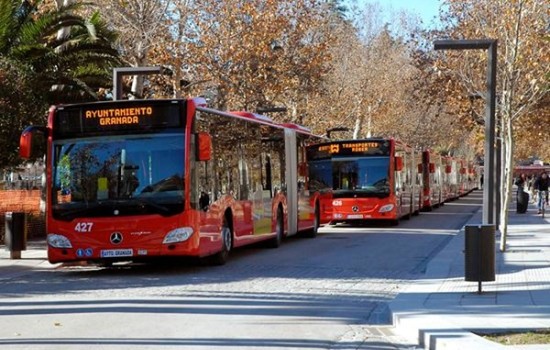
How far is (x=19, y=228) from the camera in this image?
19.1 m

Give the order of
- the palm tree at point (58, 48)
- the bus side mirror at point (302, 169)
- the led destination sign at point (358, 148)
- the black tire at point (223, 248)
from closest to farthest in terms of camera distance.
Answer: the black tire at point (223, 248) → the palm tree at point (58, 48) → the bus side mirror at point (302, 169) → the led destination sign at point (358, 148)

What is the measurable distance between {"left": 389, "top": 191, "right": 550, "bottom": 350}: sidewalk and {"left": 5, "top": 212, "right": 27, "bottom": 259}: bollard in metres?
8.59

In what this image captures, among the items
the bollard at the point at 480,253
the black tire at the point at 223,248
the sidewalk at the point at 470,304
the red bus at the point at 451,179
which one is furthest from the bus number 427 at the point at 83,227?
the red bus at the point at 451,179

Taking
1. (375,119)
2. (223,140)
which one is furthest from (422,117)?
(223,140)

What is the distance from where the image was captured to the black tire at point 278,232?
73.5 feet

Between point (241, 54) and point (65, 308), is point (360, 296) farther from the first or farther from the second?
point (241, 54)

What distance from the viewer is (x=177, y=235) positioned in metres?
15.6

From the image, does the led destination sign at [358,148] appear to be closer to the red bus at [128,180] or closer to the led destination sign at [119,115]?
the red bus at [128,180]

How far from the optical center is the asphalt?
9688 mm

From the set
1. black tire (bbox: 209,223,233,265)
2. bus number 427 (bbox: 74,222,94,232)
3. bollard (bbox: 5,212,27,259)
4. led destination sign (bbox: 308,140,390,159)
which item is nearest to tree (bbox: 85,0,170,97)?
led destination sign (bbox: 308,140,390,159)

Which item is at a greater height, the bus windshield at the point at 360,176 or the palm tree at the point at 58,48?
the palm tree at the point at 58,48

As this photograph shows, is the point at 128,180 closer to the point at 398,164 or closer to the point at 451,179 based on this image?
the point at 398,164

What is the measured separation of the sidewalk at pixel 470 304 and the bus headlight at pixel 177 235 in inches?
158

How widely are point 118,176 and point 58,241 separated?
5.10 ft
